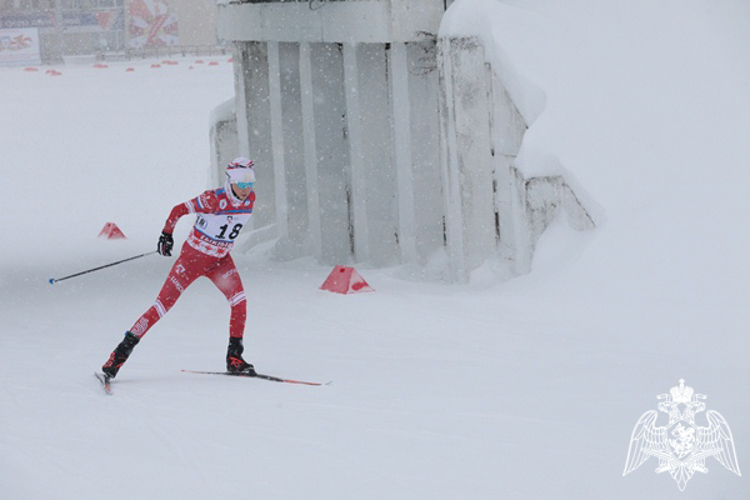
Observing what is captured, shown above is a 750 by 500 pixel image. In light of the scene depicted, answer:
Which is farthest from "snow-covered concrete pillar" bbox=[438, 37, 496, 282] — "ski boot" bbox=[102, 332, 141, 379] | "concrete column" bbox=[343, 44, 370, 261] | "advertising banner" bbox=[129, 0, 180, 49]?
"advertising banner" bbox=[129, 0, 180, 49]

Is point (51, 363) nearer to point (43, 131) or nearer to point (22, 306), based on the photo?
point (22, 306)

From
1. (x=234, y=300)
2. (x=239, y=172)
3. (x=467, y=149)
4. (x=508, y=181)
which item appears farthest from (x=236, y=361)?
(x=467, y=149)

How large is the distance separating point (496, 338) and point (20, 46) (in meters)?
52.6

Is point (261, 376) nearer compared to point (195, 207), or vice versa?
point (195, 207)

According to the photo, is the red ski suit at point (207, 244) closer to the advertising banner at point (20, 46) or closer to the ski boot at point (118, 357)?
the ski boot at point (118, 357)

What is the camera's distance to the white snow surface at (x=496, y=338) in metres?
7.12

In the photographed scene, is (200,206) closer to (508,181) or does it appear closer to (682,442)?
(682,442)

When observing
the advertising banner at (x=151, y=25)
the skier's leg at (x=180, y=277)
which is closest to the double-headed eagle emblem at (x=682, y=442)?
the skier's leg at (x=180, y=277)

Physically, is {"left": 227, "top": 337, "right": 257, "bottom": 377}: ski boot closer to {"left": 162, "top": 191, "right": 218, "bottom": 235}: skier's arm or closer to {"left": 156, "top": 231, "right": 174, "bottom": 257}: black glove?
{"left": 156, "top": 231, "right": 174, "bottom": 257}: black glove

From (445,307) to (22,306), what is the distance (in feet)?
17.2

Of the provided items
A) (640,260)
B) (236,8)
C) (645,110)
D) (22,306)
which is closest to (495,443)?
(640,260)

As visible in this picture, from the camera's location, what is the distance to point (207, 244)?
9602 millimetres

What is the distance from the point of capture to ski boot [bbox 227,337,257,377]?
974 centimetres

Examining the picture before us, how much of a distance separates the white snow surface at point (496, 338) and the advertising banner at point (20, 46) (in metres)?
42.0
